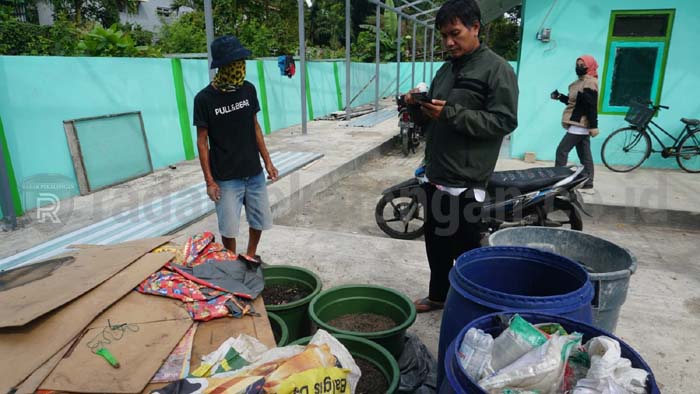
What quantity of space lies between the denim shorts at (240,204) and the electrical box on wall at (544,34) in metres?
5.68

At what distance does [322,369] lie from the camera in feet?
4.64

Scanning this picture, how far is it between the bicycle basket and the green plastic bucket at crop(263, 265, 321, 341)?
19.6 feet

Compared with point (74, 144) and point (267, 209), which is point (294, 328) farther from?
point (74, 144)

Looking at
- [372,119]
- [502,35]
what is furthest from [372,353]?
[502,35]

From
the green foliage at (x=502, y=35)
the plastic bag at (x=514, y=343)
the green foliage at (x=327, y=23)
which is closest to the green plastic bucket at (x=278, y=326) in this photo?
the plastic bag at (x=514, y=343)

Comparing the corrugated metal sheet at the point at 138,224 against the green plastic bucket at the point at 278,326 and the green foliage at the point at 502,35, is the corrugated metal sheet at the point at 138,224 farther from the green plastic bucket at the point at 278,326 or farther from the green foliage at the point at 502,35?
the green foliage at the point at 502,35

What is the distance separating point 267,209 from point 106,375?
5.96 feet

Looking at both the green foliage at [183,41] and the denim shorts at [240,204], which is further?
the green foliage at [183,41]

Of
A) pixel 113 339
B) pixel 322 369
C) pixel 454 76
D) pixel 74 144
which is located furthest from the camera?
pixel 74 144

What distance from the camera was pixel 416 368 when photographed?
2.23 meters

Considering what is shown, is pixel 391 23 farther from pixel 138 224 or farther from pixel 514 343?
pixel 514 343

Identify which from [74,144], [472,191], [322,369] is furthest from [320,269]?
[74,144]

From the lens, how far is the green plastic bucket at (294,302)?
2.37m

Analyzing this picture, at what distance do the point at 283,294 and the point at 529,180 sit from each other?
2525 millimetres
